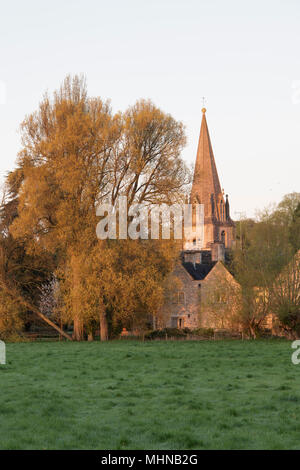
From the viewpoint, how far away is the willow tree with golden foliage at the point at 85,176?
1515 inches

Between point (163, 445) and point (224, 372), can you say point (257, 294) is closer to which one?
point (224, 372)

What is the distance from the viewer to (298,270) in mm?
37625

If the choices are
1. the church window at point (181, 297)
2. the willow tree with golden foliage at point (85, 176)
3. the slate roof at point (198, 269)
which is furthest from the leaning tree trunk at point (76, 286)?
the slate roof at point (198, 269)

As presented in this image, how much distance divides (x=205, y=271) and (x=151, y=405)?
51.1 m

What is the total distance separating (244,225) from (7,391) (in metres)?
27.3

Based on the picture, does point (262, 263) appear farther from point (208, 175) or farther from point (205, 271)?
point (208, 175)

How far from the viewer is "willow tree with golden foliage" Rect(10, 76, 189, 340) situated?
38.5m

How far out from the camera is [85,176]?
39219 mm

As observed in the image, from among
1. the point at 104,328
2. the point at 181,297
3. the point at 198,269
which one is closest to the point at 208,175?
the point at 198,269

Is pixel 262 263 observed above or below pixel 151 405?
above

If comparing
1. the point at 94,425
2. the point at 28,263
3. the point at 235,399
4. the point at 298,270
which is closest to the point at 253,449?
the point at 94,425

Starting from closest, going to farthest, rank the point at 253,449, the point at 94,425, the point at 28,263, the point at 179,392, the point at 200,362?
1. the point at 253,449
2. the point at 94,425
3. the point at 179,392
4. the point at 200,362
5. the point at 28,263

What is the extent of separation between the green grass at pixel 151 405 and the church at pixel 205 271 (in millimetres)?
19077
